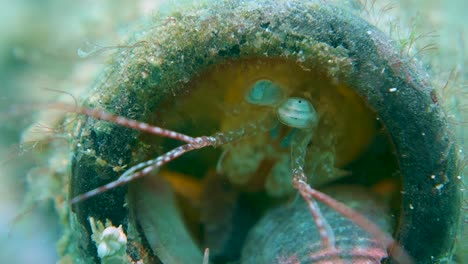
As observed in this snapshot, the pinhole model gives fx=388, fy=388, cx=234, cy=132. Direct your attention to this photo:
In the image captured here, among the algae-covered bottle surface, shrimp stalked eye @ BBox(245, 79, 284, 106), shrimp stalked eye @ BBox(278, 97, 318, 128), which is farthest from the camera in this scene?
shrimp stalked eye @ BBox(245, 79, 284, 106)

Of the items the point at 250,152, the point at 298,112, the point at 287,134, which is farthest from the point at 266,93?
the point at 250,152

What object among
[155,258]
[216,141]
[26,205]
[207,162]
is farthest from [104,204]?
[26,205]

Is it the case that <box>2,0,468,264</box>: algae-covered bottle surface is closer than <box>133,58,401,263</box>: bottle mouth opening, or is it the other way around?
<box>2,0,468,264</box>: algae-covered bottle surface

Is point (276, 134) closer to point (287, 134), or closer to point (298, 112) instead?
point (287, 134)

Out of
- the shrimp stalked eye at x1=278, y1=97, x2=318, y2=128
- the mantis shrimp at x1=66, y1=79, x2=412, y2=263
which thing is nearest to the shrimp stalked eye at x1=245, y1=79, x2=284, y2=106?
the mantis shrimp at x1=66, y1=79, x2=412, y2=263

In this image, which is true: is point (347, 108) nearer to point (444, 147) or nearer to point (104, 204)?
point (444, 147)

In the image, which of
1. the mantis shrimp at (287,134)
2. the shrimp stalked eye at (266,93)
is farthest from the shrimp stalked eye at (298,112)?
the shrimp stalked eye at (266,93)

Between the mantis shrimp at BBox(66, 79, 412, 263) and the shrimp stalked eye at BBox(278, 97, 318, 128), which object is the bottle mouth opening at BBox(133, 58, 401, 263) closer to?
the mantis shrimp at BBox(66, 79, 412, 263)
